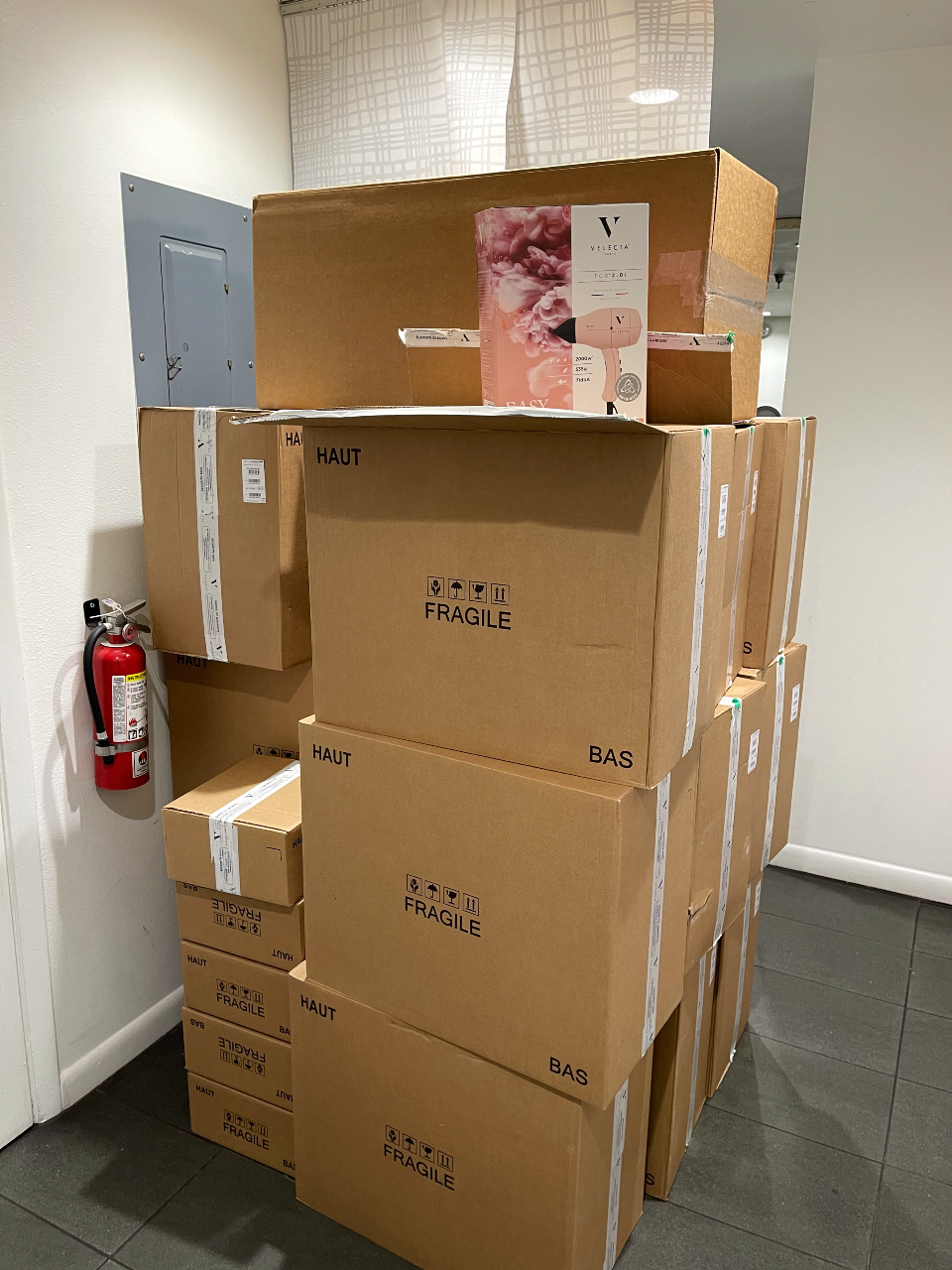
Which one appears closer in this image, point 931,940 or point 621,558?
point 621,558

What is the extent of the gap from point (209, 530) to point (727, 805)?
111cm

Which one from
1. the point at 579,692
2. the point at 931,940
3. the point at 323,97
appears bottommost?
the point at 931,940

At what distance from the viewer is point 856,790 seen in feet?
9.65

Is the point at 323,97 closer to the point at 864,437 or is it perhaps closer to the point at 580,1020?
the point at 864,437

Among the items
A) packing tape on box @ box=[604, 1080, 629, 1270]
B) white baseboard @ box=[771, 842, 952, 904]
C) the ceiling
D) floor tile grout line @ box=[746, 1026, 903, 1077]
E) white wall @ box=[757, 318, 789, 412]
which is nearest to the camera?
Answer: packing tape on box @ box=[604, 1080, 629, 1270]

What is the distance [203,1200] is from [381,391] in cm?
155

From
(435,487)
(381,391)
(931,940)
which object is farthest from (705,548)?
(931,940)

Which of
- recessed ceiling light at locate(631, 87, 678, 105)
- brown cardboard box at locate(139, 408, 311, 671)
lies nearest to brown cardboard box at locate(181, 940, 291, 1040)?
brown cardboard box at locate(139, 408, 311, 671)

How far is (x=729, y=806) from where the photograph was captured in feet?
5.40

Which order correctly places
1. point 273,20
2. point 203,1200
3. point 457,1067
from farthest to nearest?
point 273,20 → point 203,1200 → point 457,1067

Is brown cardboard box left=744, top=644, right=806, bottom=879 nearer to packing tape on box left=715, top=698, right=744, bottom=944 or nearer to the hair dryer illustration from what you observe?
packing tape on box left=715, top=698, right=744, bottom=944

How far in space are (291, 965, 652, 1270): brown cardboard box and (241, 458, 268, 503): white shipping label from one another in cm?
86

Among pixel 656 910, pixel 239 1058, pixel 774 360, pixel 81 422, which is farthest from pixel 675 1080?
pixel 774 360

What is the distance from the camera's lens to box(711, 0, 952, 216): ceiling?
87.6 inches
